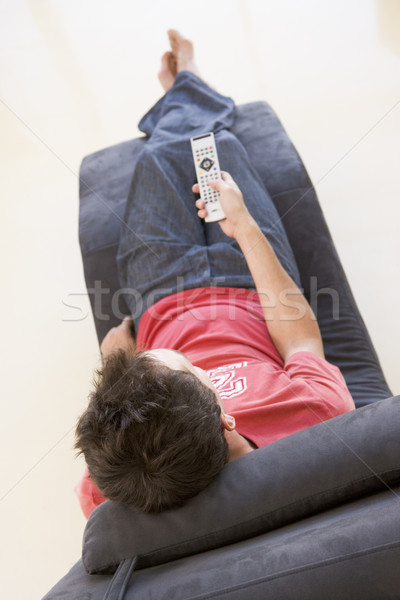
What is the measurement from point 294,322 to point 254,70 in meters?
1.43

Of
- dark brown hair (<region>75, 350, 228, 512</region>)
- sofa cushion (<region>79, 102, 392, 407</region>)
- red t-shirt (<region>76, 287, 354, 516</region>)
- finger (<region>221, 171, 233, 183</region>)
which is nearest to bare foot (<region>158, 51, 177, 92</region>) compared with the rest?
sofa cushion (<region>79, 102, 392, 407</region>)

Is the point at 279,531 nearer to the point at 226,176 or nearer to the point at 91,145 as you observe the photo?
the point at 226,176

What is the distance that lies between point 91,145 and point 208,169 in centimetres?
97

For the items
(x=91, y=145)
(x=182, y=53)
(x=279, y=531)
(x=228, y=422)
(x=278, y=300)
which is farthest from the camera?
(x=91, y=145)

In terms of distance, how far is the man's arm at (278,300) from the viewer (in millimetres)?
1180

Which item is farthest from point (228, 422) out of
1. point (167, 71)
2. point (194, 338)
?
point (167, 71)

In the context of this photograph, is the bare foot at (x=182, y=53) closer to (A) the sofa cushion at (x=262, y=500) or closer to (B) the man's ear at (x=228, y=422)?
(B) the man's ear at (x=228, y=422)

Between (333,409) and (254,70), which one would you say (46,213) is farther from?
(333,409)

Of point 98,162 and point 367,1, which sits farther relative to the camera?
point 367,1

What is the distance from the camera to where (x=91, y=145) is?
2170 mm

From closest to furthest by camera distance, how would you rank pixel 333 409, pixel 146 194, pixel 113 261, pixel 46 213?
1. pixel 333 409
2. pixel 146 194
3. pixel 113 261
4. pixel 46 213

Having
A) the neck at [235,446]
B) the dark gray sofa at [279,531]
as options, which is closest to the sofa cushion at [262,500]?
the dark gray sofa at [279,531]

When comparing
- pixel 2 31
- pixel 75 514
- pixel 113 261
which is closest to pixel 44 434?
pixel 75 514

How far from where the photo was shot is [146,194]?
1.40m
